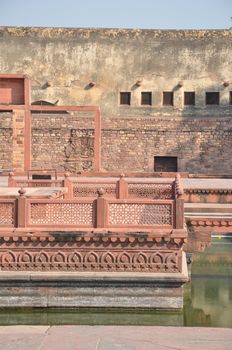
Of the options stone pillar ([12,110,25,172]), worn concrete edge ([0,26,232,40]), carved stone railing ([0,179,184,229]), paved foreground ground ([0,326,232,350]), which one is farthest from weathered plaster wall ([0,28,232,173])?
paved foreground ground ([0,326,232,350])

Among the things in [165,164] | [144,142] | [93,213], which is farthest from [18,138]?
[93,213]

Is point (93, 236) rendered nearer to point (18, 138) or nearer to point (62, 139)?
point (18, 138)

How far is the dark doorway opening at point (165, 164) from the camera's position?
23.7 meters

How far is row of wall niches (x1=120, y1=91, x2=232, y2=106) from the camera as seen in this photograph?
77.0ft

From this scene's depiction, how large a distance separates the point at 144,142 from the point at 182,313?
51.4ft

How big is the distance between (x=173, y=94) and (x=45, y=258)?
1619 centimetres

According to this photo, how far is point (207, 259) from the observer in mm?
13188

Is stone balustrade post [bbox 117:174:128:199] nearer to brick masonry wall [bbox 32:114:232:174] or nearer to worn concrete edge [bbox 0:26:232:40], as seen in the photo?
brick masonry wall [bbox 32:114:232:174]

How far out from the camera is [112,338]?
3.72 metres

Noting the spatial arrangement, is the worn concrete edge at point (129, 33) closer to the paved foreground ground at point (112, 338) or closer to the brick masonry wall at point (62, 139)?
the brick masonry wall at point (62, 139)

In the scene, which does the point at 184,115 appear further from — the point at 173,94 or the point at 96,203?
the point at 96,203

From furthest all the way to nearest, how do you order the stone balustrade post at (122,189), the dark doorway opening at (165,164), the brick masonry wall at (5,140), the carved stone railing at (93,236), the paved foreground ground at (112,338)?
the dark doorway opening at (165,164)
the brick masonry wall at (5,140)
the stone balustrade post at (122,189)
the carved stone railing at (93,236)
the paved foreground ground at (112,338)

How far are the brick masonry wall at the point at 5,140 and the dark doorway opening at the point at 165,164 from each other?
5.70 m

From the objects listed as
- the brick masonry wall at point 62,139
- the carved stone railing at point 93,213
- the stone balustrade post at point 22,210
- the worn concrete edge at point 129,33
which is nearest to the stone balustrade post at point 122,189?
the carved stone railing at point 93,213
